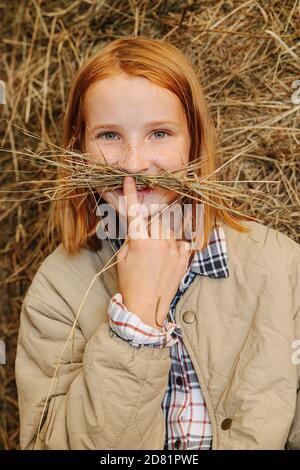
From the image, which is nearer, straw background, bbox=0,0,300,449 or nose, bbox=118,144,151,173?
nose, bbox=118,144,151,173

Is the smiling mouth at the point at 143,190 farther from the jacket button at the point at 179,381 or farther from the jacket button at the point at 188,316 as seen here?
the jacket button at the point at 179,381

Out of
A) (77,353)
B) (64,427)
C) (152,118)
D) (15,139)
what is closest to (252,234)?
(152,118)

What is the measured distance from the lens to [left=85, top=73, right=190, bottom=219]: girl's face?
125 centimetres

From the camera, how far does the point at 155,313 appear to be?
122 centimetres

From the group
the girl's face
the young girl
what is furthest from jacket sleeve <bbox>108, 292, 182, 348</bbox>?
the girl's face

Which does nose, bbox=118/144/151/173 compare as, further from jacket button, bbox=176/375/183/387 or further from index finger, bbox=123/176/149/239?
jacket button, bbox=176/375/183/387

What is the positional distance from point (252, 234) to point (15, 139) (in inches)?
34.4

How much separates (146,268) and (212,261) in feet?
0.56

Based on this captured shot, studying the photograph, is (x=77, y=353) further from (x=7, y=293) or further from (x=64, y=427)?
(x=7, y=293)

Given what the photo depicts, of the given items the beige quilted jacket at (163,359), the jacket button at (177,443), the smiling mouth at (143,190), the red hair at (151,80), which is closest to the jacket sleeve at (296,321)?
the beige quilted jacket at (163,359)

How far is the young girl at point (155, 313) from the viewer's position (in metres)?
1.21

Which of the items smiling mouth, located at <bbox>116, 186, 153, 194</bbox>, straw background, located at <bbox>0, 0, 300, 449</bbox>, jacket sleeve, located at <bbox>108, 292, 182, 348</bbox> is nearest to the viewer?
jacket sleeve, located at <bbox>108, 292, 182, 348</bbox>

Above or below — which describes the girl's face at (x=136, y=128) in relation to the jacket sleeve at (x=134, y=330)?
above

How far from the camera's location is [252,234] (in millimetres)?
1394
